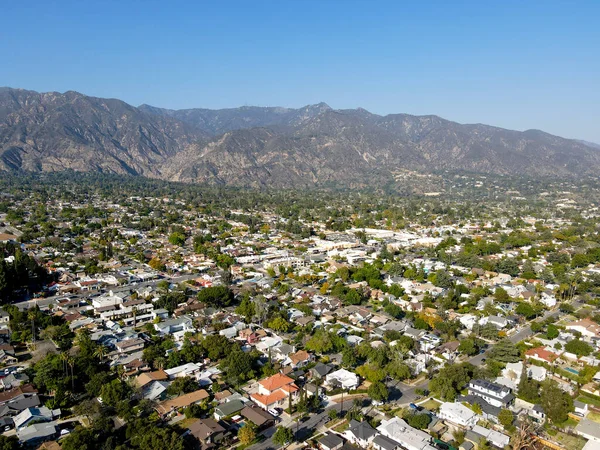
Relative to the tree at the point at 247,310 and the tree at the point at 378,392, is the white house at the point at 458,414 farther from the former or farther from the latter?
the tree at the point at 247,310

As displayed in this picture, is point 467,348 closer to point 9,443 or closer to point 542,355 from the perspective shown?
point 542,355

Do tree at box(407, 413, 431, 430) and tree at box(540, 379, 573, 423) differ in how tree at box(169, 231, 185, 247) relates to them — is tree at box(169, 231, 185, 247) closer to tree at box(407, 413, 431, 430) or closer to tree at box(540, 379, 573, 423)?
tree at box(407, 413, 431, 430)

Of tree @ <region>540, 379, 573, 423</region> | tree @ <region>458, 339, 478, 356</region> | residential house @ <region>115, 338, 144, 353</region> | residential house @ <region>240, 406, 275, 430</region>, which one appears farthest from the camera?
tree @ <region>458, 339, 478, 356</region>

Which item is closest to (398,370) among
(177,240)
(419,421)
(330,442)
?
(419,421)

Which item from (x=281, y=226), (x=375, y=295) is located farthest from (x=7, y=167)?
(x=375, y=295)

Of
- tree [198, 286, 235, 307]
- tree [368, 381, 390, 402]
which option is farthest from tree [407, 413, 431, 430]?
tree [198, 286, 235, 307]
